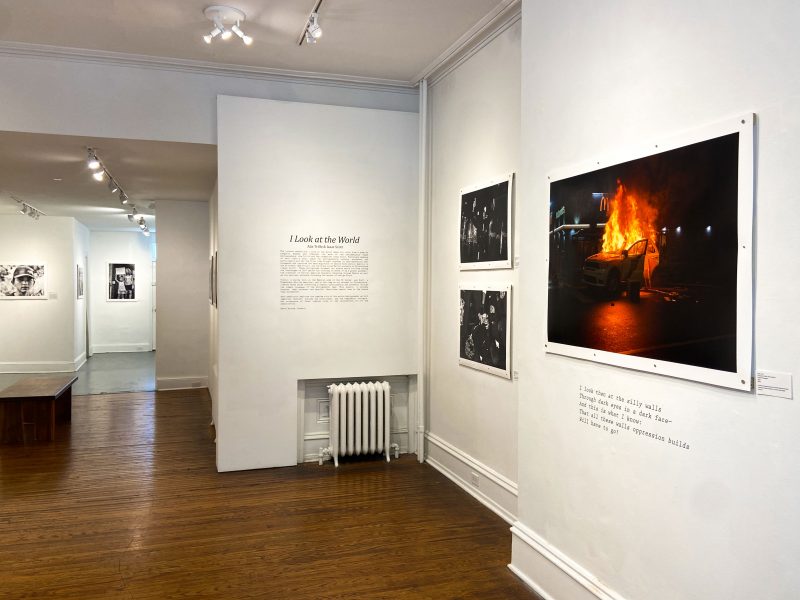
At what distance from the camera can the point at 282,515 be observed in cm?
445

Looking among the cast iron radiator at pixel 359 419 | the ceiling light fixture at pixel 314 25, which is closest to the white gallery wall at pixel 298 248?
the cast iron radiator at pixel 359 419

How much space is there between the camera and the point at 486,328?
4672 millimetres

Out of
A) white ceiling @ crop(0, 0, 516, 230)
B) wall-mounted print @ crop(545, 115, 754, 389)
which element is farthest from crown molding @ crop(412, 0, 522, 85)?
wall-mounted print @ crop(545, 115, 754, 389)

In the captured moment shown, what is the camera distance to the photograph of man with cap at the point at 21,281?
11773mm

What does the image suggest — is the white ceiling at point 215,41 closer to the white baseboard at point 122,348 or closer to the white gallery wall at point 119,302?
the white gallery wall at point 119,302

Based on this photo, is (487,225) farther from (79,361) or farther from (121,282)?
(121,282)

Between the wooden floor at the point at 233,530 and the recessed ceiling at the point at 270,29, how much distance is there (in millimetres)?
3665

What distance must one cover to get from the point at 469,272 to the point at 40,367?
1049cm

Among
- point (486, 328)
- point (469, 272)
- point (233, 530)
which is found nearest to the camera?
point (233, 530)

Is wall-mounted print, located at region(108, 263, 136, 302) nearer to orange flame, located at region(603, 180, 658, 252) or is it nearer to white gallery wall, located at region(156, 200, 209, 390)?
white gallery wall, located at region(156, 200, 209, 390)

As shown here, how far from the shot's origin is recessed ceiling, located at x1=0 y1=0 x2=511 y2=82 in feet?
14.1

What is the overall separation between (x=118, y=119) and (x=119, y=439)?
3.44m

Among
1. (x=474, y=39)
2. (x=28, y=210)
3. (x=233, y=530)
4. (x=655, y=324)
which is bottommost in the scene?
(x=233, y=530)

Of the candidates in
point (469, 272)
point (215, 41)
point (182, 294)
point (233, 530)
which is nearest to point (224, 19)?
point (215, 41)
